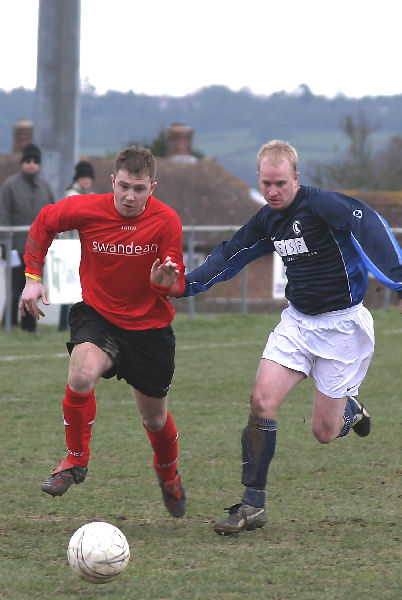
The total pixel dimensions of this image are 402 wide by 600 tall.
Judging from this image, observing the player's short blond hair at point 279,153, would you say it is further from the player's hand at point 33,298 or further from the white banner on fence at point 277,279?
the white banner on fence at point 277,279

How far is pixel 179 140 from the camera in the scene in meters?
64.7

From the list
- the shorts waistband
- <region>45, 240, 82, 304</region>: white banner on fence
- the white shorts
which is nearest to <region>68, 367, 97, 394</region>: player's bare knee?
the white shorts

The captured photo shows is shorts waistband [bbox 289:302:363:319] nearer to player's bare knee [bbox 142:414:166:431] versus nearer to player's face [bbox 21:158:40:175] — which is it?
player's bare knee [bbox 142:414:166:431]

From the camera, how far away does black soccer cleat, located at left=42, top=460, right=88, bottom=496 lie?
5621 millimetres

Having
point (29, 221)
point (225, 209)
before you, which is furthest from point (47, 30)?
point (225, 209)

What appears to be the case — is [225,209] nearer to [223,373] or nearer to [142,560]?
[223,373]

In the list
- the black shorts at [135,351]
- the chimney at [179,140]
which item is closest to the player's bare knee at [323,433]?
the black shorts at [135,351]

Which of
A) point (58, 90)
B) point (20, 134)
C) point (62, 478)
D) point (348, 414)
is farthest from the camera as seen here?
point (20, 134)

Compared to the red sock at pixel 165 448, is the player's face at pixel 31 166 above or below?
above

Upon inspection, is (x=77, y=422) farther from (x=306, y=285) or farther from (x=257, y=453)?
(x=306, y=285)

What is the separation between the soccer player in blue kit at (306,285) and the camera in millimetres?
5867

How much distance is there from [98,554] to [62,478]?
42.1 inches

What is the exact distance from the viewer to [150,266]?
5957mm

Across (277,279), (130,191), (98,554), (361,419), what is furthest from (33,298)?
(277,279)
